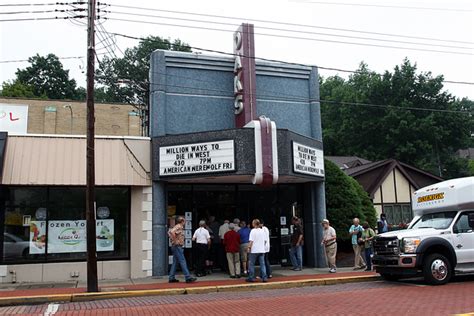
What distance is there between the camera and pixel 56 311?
33.9ft

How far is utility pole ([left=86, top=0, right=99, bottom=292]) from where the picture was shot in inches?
494

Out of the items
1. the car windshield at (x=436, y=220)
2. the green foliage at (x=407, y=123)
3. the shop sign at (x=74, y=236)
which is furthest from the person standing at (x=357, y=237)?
the green foliage at (x=407, y=123)

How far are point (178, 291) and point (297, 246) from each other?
540 cm

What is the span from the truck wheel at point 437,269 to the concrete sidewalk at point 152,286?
213 centimetres

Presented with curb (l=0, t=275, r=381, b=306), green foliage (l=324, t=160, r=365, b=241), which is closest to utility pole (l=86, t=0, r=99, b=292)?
curb (l=0, t=275, r=381, b=306)

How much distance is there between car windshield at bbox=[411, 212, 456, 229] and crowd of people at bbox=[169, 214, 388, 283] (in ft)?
5.05

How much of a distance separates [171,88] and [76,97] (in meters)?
52.3

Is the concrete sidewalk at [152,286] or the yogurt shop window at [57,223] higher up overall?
the yogurt shop window at [57,223]

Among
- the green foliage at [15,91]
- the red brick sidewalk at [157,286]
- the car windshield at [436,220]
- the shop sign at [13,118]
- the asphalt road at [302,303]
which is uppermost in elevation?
the green foliage at [15,91]

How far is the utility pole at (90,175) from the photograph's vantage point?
12.5 meters

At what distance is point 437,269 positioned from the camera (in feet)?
42.2

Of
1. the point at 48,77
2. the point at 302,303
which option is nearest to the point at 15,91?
the point at 48,77

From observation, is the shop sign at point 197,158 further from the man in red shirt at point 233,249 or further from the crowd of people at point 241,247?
the man in red shirt at point 233,249

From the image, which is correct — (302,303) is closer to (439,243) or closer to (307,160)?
(439,243)
